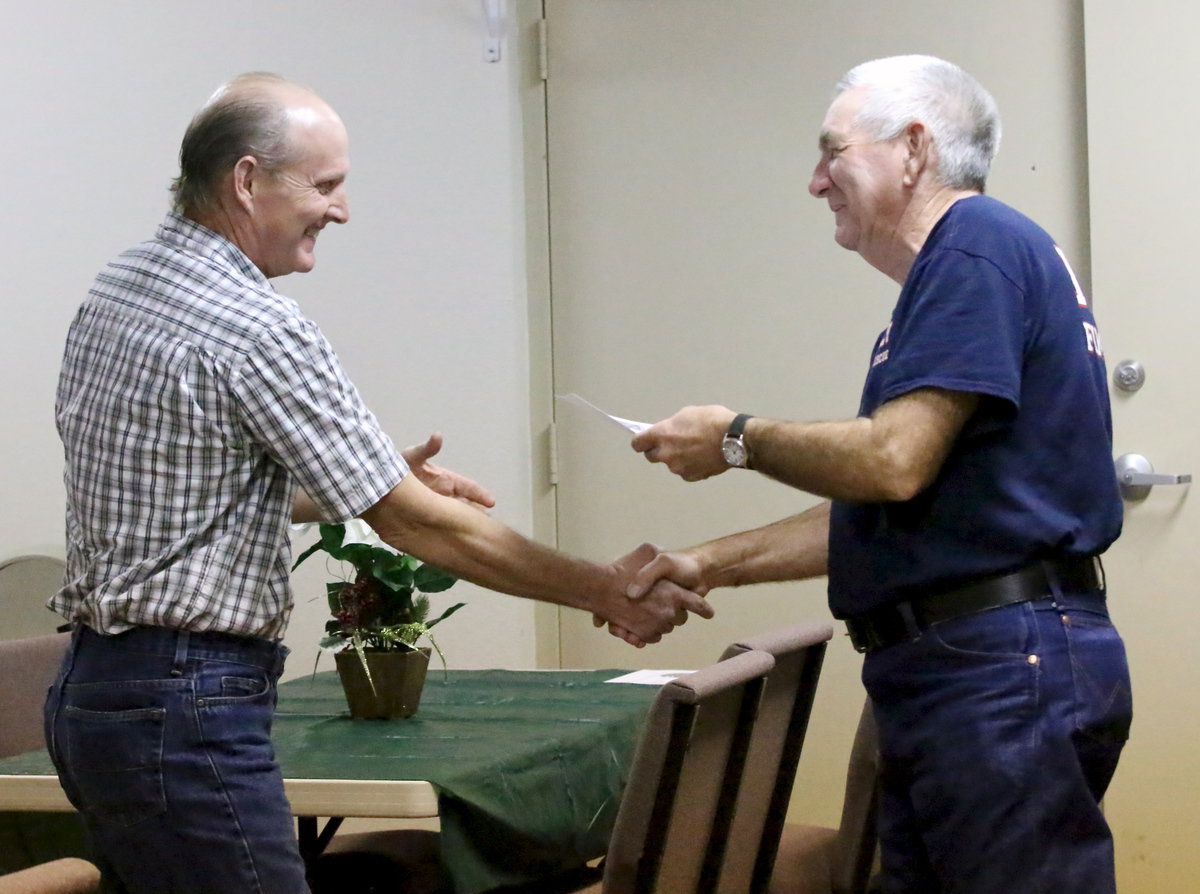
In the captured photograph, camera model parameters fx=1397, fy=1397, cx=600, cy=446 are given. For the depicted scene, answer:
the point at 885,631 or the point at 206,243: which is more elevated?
the point at 206,243

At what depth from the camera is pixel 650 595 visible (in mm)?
2322

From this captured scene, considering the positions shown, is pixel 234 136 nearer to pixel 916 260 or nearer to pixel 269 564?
pixel 269 564

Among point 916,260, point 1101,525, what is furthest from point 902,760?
point 916,260

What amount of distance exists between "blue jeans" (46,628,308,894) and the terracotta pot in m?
0.83

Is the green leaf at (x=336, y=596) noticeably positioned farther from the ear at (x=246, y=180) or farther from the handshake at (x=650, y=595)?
the ear at (x=246, y=180)

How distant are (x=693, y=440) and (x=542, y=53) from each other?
242 cm

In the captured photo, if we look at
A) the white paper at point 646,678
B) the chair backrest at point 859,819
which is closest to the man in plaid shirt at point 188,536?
the chair backrest at point 859,819

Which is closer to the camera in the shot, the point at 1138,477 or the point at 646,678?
the point at 646,678

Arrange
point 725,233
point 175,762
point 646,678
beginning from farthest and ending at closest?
1. point 725,233
2. point 646,678
3. point 175,762

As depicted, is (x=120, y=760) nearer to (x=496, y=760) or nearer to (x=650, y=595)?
(x=496, y=760)

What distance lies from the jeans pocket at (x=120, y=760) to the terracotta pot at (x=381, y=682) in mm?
869

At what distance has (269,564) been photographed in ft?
5.10

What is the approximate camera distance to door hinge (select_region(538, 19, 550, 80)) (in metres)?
4.04

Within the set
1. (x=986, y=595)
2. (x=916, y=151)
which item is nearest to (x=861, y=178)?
(x=916, y=151)
